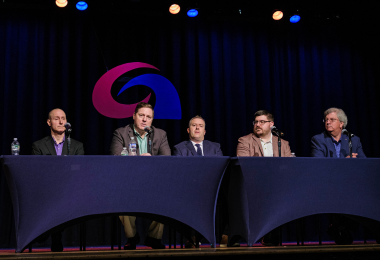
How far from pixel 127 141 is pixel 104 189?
1183mm

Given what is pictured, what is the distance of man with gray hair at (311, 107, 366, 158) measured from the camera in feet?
11.7

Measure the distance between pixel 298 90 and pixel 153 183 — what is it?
363 cm

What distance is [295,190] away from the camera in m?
2.35

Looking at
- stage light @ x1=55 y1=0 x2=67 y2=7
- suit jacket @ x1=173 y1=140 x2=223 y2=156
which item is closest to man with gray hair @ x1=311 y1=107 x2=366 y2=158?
suit jacket @ x1=173 y1=140 x2=223 y2=156

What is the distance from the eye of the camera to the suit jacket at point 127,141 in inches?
130

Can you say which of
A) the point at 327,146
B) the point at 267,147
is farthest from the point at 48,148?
the point at 327,146

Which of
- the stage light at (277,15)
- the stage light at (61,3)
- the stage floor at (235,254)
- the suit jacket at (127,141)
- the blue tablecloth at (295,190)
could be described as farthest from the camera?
the stage light at (277,15)

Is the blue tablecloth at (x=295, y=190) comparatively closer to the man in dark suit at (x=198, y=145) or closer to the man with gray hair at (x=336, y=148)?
the man with gray hair at (x=336, y=148)

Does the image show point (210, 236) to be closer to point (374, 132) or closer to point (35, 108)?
point (35, 108)

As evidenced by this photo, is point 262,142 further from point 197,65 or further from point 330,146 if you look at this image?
point 197,65

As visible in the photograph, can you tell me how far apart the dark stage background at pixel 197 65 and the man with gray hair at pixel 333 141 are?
1.37 meters

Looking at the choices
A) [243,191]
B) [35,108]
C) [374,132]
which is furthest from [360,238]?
[35,108]

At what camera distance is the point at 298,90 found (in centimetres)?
524

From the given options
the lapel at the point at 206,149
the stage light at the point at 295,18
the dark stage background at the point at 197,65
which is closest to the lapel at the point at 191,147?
the lapel at the point at 206,149
